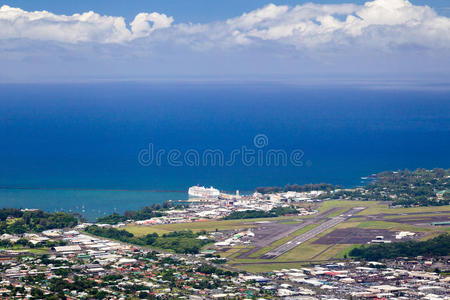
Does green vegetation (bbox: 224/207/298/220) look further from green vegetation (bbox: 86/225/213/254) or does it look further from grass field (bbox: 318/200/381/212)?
green vegetation (bbox: 86/225/213/254)

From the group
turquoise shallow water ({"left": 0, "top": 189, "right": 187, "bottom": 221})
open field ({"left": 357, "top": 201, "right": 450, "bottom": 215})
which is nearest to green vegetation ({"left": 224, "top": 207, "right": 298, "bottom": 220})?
open field ({"left": 357, "top": 201, "right": 450, "bottom": 215})

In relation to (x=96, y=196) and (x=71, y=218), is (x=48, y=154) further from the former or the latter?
(x=71, y=218)

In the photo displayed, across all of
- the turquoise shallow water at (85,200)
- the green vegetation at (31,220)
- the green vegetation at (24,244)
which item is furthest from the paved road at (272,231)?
the green vegetation at (31,220)

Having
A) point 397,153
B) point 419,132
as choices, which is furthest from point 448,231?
point 419,132

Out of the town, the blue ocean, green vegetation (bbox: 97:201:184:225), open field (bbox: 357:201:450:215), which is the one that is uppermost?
the blue ocean

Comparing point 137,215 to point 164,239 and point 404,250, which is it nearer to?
point 164,239

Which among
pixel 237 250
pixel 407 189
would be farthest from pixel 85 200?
pixel 407 189
